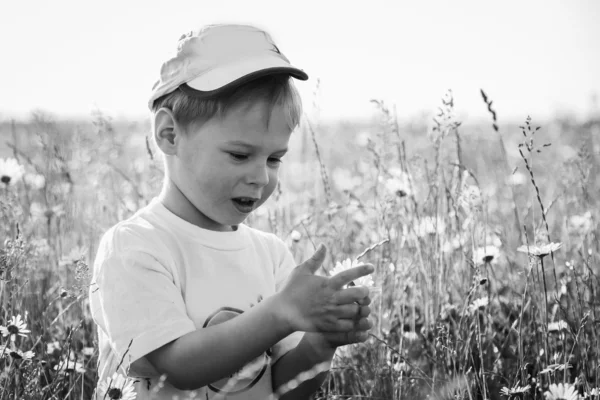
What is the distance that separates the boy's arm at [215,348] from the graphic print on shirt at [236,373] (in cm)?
9

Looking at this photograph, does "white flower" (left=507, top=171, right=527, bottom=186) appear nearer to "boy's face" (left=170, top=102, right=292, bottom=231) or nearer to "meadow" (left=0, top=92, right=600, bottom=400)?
"meadow" (left=0, top=92, right=600, bottom=400)

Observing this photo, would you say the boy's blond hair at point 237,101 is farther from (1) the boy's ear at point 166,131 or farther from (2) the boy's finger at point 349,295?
(2) the boy's finger at point 349,295

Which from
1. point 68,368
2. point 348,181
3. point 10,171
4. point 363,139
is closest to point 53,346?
point 68,368

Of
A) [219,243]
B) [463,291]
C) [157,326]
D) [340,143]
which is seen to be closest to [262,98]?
[219,243]

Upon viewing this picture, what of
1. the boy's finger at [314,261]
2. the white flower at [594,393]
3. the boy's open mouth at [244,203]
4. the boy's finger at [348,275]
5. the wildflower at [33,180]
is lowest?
the white flower at [594,393]

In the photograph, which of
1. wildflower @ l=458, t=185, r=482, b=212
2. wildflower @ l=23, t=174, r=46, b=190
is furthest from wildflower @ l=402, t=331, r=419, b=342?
wildflower @ l=23, t=174, r=46, b=190

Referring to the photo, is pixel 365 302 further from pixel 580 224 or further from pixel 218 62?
pixel 580 224

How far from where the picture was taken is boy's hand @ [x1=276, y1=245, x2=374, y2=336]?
4.26 feet

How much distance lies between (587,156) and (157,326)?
4.97 ft

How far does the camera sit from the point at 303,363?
1.62 m

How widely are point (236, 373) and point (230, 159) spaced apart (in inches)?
18.8

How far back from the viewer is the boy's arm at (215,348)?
1.38m

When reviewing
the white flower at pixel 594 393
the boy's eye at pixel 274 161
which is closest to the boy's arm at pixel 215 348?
the boy's eye at pixel 274 161

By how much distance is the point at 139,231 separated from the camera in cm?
153
